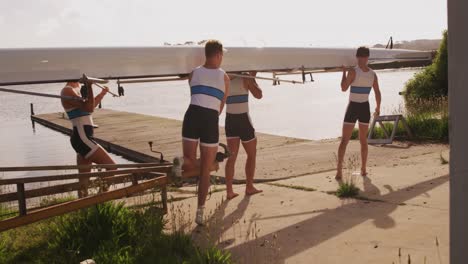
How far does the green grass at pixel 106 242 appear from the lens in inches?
171

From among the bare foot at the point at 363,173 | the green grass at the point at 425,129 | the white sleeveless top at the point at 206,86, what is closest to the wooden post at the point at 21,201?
the white sleeveless top at the point at 206,86

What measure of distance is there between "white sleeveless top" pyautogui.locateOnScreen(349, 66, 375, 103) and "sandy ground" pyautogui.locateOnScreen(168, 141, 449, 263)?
1133 millimetres

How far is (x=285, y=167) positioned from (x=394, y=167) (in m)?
1.81

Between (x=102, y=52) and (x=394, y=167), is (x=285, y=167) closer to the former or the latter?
(x=394, y=167)

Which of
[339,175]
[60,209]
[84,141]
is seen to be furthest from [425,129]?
[60,209]

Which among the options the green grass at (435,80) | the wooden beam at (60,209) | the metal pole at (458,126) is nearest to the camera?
the metal pole at (458,126)

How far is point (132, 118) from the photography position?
23.7 metres

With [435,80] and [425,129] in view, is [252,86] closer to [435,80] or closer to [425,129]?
[425,129]

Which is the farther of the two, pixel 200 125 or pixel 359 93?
pixel 359 93

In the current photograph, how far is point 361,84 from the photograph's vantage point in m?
7.24

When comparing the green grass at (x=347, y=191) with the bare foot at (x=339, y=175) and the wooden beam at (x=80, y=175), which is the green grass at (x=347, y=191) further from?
the wooden beam at (x=80, y=175)

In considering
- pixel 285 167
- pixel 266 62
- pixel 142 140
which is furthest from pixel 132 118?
pixel 266 62

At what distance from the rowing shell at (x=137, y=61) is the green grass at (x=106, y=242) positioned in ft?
4.54

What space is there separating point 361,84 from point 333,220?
8.07ft
